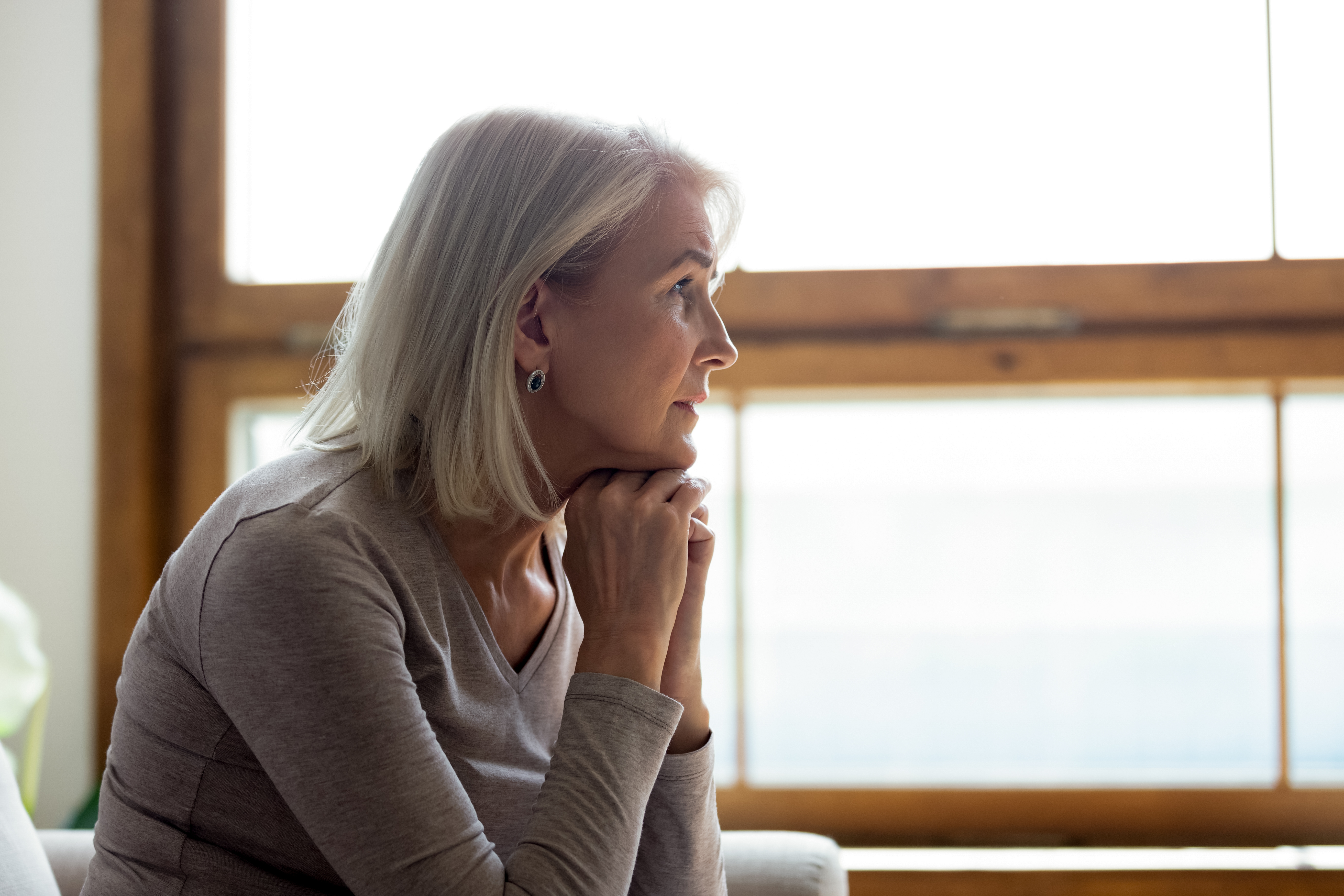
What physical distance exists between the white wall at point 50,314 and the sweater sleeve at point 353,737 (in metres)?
0.96

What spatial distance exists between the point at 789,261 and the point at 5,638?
3.90 feet

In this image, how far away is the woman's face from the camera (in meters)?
1.02

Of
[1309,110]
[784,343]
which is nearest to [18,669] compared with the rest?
[784,343]

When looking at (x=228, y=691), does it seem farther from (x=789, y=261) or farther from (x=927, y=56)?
(x=927, y=56)

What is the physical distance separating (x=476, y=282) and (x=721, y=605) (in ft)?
2.56

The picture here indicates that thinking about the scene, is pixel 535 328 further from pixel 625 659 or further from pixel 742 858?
pixel 742 858

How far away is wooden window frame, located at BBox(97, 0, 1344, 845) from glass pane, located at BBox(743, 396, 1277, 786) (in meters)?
0.05

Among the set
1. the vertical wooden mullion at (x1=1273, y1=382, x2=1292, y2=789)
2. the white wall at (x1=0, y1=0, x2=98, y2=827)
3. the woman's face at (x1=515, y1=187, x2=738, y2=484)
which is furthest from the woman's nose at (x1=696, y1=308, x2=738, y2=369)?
the white wall at (x1=0, y1=0, x2=98, y2=827)

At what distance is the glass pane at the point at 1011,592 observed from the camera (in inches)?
61.2

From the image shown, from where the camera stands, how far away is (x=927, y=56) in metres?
1.59

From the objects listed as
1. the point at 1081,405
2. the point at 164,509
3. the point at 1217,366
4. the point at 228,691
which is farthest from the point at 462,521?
the point at 1217,366

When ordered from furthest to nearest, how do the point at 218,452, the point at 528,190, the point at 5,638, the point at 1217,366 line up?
1. the point at 218,452
2. the point at 1217,366
3. the point at 5,638
4. the point at 528,190

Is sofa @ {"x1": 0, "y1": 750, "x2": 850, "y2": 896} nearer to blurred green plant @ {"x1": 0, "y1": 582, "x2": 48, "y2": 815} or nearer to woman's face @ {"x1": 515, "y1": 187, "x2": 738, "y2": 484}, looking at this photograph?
blurred green plant @ {"x1": 0, "y1": 582, "x2": 48, "y2": 815}

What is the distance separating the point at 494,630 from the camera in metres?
1.06
